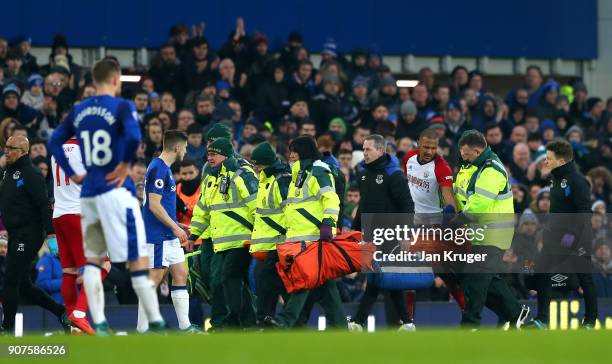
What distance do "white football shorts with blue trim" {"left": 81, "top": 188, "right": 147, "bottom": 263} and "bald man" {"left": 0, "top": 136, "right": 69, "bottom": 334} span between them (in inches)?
153

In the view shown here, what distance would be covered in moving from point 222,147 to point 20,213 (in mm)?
2205

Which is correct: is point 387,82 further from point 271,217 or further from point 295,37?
point 271,217

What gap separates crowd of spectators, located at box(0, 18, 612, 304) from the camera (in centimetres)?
1955

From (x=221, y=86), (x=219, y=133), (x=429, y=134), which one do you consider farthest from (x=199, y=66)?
(x=429, y=134)

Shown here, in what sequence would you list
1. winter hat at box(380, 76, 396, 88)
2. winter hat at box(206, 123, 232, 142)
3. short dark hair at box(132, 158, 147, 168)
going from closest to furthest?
1. winter hat at box(206, 123, 232, 142)
2. short dark hair at box(132, 158, 147, 168)
3. winter hat at box(380, 76, 396, 88)

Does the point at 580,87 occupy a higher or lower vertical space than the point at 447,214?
higher

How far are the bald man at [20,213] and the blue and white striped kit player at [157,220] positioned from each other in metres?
1.13

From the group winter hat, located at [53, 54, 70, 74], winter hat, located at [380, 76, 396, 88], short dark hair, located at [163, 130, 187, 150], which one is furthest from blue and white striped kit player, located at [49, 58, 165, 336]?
winter hat, located at [380, 76, 396, 88]

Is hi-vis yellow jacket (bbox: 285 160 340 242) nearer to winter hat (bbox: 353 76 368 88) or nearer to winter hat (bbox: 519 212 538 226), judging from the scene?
winter hat (bbox: 519 212 538 226)

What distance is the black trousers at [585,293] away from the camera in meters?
15.4

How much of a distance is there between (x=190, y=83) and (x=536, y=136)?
5.85 meters

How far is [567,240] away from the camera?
16109 mm

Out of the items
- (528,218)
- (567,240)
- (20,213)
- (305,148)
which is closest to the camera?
(305,148)

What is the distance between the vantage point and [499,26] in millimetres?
28312
